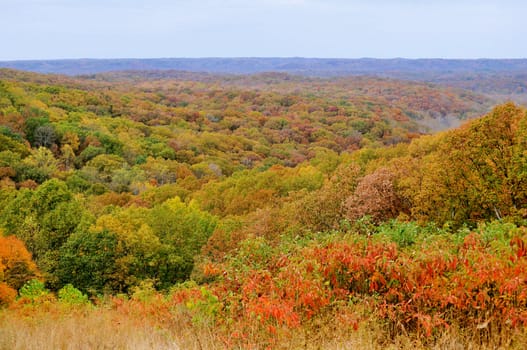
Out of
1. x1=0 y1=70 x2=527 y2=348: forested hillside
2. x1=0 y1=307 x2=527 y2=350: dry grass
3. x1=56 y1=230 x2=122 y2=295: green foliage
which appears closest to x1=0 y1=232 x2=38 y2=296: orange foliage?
x1=0 y1=70 x2=527 y2=348: forested hillside

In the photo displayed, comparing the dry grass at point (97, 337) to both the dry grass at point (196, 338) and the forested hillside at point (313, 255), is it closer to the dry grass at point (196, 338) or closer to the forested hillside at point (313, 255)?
the dry grass at point (196, 338)

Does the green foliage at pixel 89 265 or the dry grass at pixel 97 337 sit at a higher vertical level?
the dry grass at pixel 97 337

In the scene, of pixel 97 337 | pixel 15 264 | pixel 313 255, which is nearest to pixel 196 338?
pixel 97 337

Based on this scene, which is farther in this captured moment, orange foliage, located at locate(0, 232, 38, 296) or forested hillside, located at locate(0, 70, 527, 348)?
orange foliage, located at locate(0, 232, 38, 296)

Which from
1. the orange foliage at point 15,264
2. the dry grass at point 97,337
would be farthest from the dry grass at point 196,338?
the orange foliage at point 15,264

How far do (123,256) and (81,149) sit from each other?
8577cm

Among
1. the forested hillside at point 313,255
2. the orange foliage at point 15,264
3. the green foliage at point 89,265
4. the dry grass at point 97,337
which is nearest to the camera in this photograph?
the dry grass at point 97,337

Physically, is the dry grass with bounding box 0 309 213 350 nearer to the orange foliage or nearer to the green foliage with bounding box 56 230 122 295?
the orange foliage

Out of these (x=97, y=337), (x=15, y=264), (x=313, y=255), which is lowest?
(x=15, y=264)

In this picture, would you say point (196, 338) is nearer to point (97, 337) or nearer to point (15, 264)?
point (97, 337)

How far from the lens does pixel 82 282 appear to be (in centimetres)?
2803

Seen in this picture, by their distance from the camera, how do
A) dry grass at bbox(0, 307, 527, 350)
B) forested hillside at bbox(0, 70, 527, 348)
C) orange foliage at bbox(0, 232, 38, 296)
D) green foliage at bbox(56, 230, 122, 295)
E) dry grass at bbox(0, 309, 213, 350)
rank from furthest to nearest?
green foliage at bbox(56, 230, 122, 295)
orange foliage at bbox(0, 232, 38, 296)
forested hillside at bbox(0, 70, 527, 348)
dry grass at bbox(0, 309, 213, 350)
dry grass at bbox(0, 307, 527, 350)

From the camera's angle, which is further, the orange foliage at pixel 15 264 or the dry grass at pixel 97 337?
the orange foliage at pixel 15 264

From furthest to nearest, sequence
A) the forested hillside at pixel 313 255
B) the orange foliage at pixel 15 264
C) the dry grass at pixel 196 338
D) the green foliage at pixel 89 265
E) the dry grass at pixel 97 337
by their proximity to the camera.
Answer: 1. the green foliage at pixel 89 265
2. the orange foliage at pixel 15 264
3. the forested hillside at pixel 313 255
4. the dry grass at pixel 97 337
5. the dry grass at pixel 196 338
